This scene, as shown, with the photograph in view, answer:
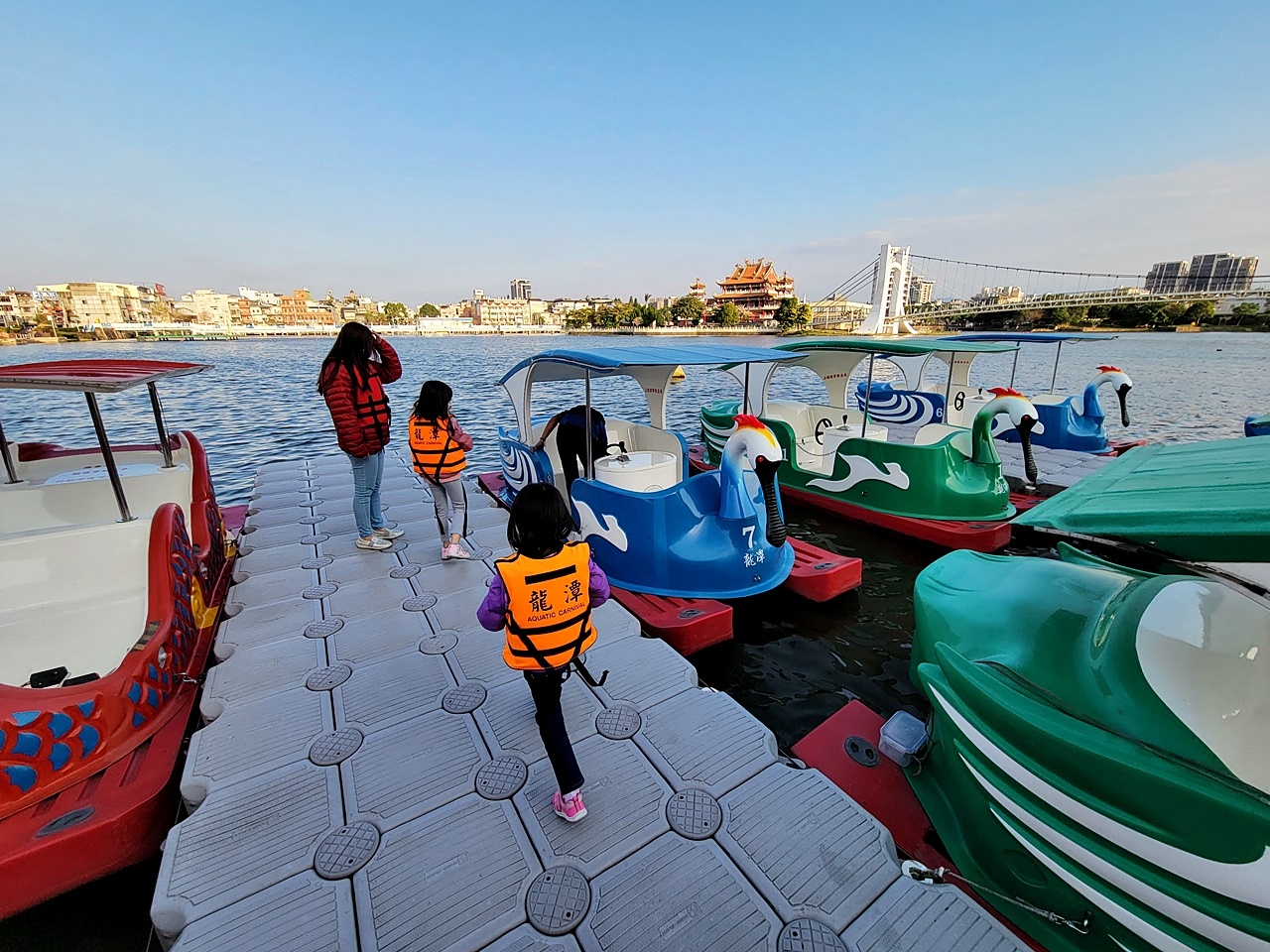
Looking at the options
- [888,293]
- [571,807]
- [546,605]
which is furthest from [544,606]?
[888,293]

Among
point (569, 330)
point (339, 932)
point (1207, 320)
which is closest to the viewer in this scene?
point (339, 932)

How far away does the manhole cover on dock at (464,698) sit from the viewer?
3.17 m

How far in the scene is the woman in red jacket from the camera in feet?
14.4

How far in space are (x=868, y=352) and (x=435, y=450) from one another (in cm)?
590

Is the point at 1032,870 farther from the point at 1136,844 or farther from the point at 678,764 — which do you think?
the point at 678,764

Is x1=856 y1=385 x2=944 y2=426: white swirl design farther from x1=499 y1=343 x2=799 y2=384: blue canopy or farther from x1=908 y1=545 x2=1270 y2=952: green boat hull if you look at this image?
x1=908 y1=545 x2=1270 y2=952: green boat hull

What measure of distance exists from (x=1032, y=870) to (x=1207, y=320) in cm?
8146

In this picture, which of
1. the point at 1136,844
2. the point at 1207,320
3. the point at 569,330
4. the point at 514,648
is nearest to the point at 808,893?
Answer: the point at 1136,844

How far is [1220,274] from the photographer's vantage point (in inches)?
4107

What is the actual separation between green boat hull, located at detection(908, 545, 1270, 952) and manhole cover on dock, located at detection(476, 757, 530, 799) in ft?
6.96

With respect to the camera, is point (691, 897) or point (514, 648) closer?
point (691, 897)

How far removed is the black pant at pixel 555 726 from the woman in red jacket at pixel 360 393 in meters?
3.01

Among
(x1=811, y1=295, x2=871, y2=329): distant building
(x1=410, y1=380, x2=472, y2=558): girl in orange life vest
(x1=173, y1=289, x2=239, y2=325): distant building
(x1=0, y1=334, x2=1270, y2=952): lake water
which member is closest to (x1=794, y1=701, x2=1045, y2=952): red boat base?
(x1=0, y1=334, x2=1270, y2=952): lake water

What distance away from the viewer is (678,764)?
9.06ft
